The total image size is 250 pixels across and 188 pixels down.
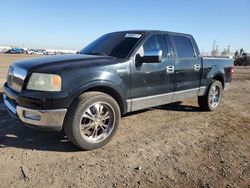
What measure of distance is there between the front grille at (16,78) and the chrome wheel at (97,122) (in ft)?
3.48

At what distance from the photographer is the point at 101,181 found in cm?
380

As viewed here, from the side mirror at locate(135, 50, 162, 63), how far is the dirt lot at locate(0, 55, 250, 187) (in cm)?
137

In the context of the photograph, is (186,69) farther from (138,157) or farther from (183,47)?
(138,157)

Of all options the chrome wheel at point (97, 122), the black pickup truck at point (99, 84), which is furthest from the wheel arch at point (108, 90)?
the chrome wheel at point (97, 122)

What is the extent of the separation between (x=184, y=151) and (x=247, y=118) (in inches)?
125

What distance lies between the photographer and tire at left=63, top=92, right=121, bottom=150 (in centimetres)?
457

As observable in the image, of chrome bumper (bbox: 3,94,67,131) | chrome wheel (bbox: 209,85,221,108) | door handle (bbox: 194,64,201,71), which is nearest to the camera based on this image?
chrome bumper (bbox: 3,94,67,131)

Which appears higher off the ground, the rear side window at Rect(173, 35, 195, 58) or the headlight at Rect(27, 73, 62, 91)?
the rear side window at Rect(173, 35, 195, 58)

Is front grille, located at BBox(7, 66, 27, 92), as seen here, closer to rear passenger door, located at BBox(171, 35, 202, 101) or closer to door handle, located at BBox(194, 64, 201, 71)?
rear passenger door, located at BBox(171, 35, 202, 101)

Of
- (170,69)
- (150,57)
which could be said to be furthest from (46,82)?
(170,69)

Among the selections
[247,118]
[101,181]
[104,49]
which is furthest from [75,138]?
[247,118]

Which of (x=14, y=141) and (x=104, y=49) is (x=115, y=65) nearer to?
(x=104, y=49)

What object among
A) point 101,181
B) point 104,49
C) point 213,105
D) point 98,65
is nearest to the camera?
point 101,181

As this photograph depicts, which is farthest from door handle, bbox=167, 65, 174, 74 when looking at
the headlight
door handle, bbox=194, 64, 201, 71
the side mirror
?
the headlight
